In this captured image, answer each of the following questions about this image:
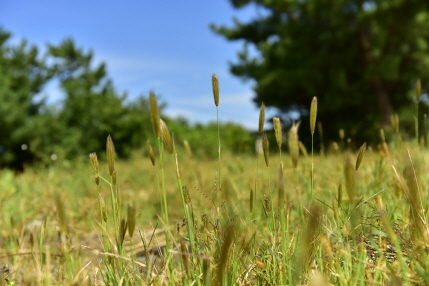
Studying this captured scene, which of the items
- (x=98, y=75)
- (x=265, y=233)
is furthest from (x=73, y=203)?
(x=98, y=75)

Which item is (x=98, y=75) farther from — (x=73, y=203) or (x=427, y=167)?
(x=427, y=167)

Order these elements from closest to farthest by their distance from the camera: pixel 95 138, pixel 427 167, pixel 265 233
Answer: pixel 265 233 → pixel 427 167 → pixel 95 138

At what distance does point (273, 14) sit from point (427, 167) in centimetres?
1239

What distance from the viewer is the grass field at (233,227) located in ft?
2.68

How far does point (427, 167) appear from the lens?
230cm

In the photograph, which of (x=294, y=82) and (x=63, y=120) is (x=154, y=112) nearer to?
(x=294, y=82)

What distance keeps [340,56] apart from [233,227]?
41.7 ft

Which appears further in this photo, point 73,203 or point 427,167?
point 73,203

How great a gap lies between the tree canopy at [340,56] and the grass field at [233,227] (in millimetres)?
7554

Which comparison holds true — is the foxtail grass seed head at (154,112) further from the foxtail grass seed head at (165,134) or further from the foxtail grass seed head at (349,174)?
the foxtail grass seed head at (349,174)

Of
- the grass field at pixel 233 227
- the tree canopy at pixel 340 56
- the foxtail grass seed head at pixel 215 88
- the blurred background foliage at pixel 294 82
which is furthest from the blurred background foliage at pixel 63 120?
the foxtail grass seed head at pixel 215 88

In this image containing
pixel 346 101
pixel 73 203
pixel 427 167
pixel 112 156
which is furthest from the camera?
pixel 346 101

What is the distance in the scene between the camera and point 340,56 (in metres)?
12.3

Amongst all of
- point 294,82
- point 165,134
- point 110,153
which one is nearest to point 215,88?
point 165,134
